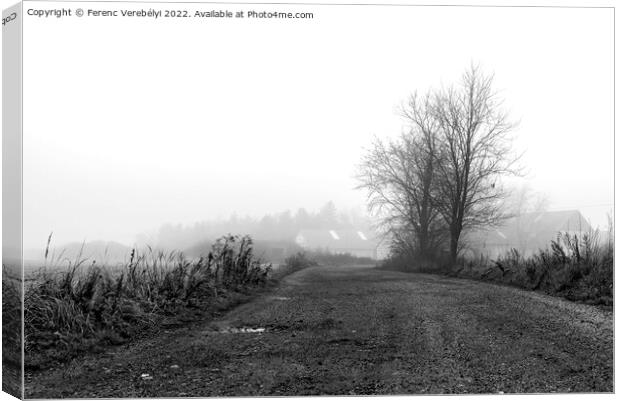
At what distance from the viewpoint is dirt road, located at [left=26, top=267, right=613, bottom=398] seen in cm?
405

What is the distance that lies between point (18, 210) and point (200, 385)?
2.08m

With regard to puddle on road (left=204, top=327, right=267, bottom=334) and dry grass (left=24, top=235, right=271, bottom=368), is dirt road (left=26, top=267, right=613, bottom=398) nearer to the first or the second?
puddle on road (left=204, top=327, right=267, bottom=334)

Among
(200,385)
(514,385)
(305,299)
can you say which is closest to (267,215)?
(305,299)

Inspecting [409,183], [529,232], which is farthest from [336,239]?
[529,232]

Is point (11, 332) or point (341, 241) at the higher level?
point (341, 241)

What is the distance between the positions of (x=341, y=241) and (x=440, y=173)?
1.56 meters

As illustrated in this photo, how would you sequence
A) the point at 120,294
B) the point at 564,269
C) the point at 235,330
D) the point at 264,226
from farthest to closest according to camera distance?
the point at 564,269 < the point at 264,226 < the point at 120,294 < the point at 235,330

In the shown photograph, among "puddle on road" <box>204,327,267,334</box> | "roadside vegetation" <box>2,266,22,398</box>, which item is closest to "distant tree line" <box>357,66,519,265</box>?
"puddle on road" <box>204,327,267,334</box>

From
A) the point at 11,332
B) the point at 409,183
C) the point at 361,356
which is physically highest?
the point at 409,183

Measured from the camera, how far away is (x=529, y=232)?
5.67m

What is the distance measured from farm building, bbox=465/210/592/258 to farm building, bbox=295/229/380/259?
119 cm

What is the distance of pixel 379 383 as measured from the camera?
414cm

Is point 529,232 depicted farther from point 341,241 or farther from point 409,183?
point 341,241

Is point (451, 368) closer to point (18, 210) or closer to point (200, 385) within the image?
point (200, 385)
